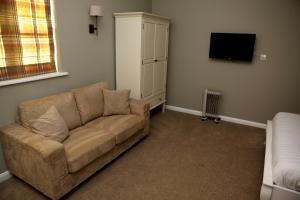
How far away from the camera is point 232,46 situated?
3.78 meters

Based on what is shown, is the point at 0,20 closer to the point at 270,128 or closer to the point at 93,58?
the point at 93,58

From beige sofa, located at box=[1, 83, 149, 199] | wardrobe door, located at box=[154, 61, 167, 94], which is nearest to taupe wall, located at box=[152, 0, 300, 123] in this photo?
wardrobe door, located at box=[154, 61, 167, 94]

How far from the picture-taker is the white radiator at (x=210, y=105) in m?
4.14

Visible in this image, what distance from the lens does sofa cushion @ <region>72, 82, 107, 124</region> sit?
2.85 meters

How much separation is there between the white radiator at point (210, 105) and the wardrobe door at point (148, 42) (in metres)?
1.30

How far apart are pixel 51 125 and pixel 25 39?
42.3 inches

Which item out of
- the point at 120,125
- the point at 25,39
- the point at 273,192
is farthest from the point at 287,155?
the point at 25,39

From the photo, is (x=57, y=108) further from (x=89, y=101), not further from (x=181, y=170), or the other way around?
(x=181, y=170)

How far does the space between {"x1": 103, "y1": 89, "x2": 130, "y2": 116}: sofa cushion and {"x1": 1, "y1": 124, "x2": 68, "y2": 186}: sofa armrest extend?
44.0 inches

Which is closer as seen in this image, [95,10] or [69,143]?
[69,143]

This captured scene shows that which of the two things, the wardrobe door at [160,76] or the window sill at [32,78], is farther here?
the wardrobe door at [160,76]

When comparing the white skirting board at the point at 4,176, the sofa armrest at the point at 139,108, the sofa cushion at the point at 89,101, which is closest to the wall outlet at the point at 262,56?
the sofa armrest at the point at 139,108

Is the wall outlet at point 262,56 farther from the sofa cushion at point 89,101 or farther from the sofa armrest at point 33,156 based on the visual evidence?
the sofa armrest at point 33,156

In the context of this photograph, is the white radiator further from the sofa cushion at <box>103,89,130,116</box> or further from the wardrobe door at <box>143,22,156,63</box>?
the sofa cushion at <box>103,89,130,116</box>
